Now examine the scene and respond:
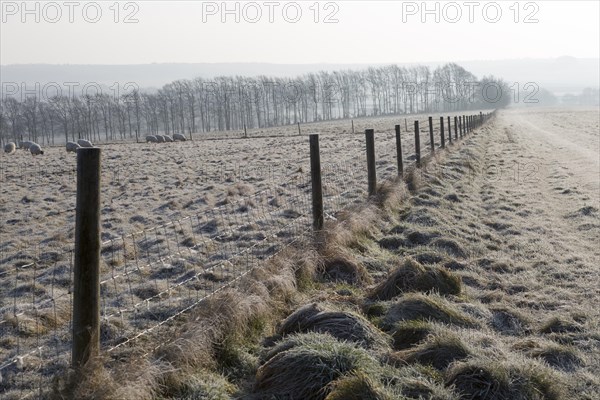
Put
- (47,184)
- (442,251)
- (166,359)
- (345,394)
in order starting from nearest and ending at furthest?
(345,394), (166,359), (442,251), (47,184)

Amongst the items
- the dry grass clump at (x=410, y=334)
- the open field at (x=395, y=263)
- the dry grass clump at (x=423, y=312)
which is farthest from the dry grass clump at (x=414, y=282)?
the dry grass clump at (x=410, y=334)

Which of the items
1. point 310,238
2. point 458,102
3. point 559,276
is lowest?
point 559,276

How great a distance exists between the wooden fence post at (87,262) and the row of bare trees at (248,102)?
123m

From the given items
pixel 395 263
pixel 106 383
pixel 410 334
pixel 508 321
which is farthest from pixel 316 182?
pixel 106 383

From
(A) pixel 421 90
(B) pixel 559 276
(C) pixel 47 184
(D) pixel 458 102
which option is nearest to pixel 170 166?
(C) pixel 47 184

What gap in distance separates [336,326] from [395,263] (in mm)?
3219

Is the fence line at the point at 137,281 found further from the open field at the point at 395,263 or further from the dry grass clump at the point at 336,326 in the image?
Answer: the dry grass clump at the point at 336,326

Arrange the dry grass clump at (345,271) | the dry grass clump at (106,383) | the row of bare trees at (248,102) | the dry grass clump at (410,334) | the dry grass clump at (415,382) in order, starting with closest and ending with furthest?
1. the dry grass clump at (106,383)
2. the dry grass clump at (415,382)
3. the dry grass clump at (410,334)
4. the dry grass clump at (345,271)
5. the row of bare trees at (248,102)

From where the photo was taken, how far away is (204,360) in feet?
15.7

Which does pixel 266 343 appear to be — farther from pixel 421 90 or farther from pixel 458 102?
pixel 421 90

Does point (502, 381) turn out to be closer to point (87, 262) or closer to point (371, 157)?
point (87, 262)

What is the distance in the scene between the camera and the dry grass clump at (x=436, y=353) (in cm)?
470

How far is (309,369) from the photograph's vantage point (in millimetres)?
4332

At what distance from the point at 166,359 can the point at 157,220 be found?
7885mm
